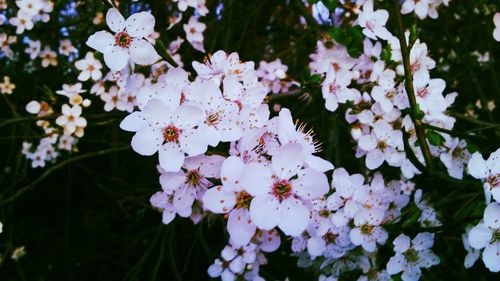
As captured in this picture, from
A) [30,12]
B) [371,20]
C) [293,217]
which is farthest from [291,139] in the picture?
[30,12]

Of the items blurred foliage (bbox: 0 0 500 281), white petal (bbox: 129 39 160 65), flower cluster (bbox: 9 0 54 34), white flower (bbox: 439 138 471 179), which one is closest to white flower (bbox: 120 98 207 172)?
white petal (bbox: 129 39 160 65)

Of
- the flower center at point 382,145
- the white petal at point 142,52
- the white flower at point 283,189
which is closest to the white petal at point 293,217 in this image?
the white flower at point 283,189

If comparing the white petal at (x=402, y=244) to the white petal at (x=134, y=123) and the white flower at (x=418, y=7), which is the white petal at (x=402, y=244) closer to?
the white petal at (x=134, y=123)

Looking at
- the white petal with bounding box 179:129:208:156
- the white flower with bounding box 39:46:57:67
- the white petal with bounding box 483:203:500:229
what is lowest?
the white petal with bounding box 483:203:500:229

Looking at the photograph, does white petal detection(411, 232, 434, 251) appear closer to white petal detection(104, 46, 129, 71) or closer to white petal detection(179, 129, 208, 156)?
white petal detection(179, 129, 208, 156)

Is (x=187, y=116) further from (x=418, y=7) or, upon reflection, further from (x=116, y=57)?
(x=418, y=7)

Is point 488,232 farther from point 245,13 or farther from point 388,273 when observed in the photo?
point 245,13
